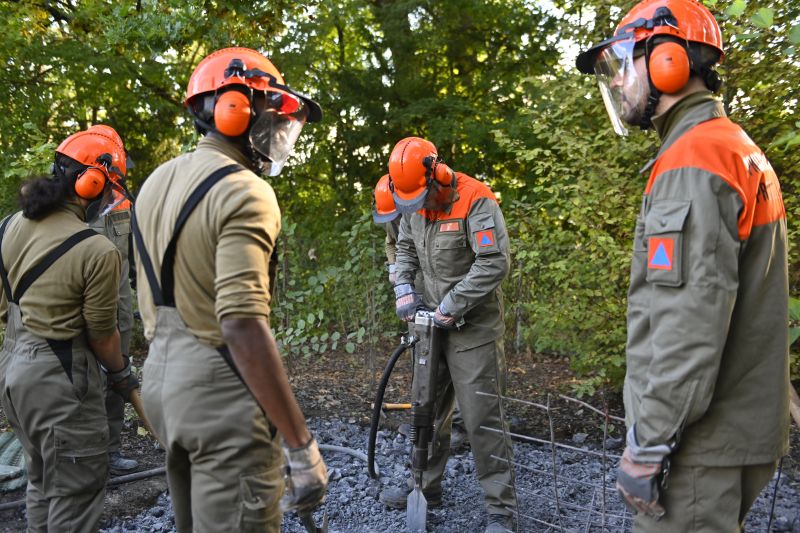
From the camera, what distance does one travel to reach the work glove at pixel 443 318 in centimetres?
394

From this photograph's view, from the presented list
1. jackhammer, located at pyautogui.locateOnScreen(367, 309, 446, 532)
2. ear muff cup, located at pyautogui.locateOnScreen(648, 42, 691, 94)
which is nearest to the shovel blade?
jackhammer, located at pyautogui.locateOnScreen(367, 309, 446, 532)

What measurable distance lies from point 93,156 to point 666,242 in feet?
10.3

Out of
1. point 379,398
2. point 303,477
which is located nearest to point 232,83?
point 303,477

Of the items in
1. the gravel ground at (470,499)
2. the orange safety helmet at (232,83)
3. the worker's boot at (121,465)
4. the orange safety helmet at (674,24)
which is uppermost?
the orange safety helmet at (674,24)

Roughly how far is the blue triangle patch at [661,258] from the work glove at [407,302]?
101 inches

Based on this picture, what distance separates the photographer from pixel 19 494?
4.43 m

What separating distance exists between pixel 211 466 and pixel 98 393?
1538 mm

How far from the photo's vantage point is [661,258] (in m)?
1.89

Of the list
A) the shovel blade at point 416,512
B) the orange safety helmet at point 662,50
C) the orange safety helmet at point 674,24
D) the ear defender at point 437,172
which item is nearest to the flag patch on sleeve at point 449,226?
the ear defender at point 437,172

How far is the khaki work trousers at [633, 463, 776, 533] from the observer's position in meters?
1.89

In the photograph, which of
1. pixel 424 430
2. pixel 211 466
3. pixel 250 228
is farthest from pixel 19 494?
pixel 250 228

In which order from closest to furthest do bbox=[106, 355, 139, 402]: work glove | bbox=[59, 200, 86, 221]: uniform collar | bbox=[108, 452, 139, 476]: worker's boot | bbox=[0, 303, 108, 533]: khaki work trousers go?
bbox=[0, 303, 108, 533]: khaki work trousers
bbox=[59, 200, 86, 221]: uniform collar
bbox=[106, 355, 139, 402]: work glove
bbox=[108, 452, 139, 476]: worker's boot

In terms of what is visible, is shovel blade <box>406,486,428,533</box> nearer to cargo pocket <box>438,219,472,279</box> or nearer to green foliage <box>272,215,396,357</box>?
cargo pocket <box>438,219,472,279</box>

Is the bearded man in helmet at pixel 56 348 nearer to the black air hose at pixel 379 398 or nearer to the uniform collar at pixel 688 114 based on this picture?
the black air hose at pixel 379 398
